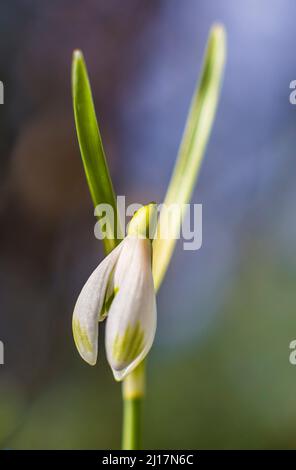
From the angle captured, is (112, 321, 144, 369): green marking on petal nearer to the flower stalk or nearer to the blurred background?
the flower stalk

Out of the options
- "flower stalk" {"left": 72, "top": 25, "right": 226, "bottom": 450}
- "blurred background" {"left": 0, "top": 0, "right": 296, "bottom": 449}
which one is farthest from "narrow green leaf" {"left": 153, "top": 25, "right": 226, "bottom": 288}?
"blurred background" {"left": 0, "top": 0, "right": 296, "bottom": 449}

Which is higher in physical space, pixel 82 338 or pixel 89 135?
pixel 89 135

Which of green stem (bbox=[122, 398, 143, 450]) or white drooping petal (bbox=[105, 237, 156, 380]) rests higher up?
Answer: white drooping petal (bbox=[105, 237, 156, 380])

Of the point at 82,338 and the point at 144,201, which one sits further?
the point at 144,201

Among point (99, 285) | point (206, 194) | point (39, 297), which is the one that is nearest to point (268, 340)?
point (206, 194)

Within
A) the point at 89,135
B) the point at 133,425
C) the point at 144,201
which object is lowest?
the point at 133,425

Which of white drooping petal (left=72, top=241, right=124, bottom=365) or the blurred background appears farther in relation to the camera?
the blurred background

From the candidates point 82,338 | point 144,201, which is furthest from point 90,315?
point 144,201

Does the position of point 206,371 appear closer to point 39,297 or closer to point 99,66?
point 39,297

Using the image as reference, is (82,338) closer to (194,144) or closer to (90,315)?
(90,315)
